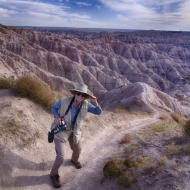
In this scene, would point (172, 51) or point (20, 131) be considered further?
point (172, 51)

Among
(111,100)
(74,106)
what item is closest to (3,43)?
(111,100)

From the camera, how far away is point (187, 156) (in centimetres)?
567

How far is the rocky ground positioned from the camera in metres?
4.99

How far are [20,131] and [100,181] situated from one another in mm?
2859

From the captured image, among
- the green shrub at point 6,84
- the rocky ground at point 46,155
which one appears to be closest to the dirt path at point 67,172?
the rocky ground at point 46,155

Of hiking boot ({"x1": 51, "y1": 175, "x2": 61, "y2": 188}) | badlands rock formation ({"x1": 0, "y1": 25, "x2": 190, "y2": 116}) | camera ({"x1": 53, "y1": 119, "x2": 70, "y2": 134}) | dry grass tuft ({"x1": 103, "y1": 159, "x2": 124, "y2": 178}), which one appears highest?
camera ({"x1": 53, "y1": 119, "x2": 70, "y2": 134})

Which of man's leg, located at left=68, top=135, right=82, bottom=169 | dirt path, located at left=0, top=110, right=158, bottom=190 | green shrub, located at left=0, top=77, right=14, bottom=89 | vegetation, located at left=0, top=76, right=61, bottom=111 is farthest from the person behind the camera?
green shrub, located at left=0, top=77, right=14, bottom=89

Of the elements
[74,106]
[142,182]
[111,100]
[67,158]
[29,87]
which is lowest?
[111,100]

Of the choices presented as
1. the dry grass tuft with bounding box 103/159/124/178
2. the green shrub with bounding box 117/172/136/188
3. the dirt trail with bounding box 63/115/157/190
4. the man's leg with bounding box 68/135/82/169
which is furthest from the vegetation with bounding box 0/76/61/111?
the green shrub with bounding box 117/172/136/188

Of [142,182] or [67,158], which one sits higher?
[142,182]

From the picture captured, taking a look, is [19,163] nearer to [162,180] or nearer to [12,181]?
[12,181]

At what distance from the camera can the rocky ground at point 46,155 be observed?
499cm

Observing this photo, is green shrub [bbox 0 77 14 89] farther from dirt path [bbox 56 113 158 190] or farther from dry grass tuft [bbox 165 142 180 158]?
dry grass tuft [bbox 165 142 180 158]

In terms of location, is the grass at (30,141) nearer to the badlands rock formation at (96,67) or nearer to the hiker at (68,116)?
the hiker at (68,116)
